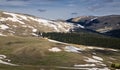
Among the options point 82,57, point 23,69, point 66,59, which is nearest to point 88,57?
point 82,57

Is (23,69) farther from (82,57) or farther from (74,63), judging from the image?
(82,57)

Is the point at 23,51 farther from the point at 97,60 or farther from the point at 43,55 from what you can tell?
the point at 97,60

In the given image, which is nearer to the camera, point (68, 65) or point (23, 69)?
point (23, 69)

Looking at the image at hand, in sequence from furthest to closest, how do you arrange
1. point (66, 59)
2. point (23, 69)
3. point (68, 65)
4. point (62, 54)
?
point (62, 54), point (66, 59), point (68, 65), point (23, 69)

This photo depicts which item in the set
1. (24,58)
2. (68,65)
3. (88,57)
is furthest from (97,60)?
(24,58)

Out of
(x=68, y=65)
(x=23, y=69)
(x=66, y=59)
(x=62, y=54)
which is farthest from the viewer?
(x=62, y=54)

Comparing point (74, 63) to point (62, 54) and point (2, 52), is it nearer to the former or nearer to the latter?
point (62, 54)

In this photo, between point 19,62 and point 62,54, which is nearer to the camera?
point 19,62

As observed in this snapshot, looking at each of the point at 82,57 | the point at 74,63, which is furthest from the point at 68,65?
the point at 82,57
